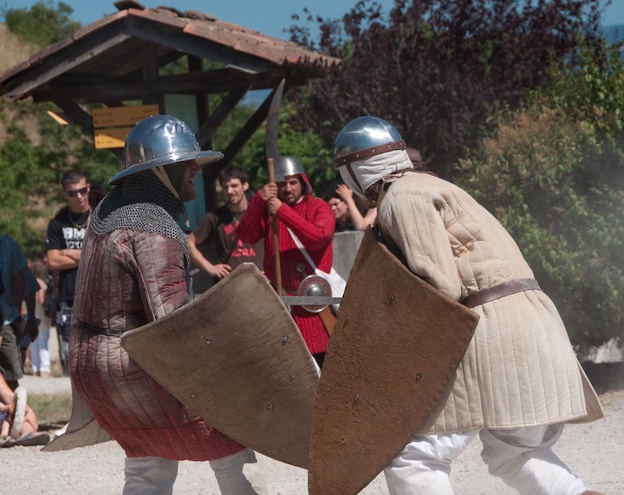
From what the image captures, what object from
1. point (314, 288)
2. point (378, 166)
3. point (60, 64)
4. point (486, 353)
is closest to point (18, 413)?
point (314, 288)

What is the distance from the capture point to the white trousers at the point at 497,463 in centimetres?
347

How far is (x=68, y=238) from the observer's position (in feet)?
23.4

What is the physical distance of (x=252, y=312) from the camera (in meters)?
3.56

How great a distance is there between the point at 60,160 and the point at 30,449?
8810mm

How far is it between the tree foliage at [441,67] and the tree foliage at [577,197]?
4.02 meters

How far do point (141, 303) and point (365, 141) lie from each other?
97 cm

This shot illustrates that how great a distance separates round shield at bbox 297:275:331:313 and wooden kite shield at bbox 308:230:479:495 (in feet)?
8.46

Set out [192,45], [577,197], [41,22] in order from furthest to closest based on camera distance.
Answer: [41,22] → [192,45] → [577,197]

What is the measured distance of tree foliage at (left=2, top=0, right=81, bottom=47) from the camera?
3161cm

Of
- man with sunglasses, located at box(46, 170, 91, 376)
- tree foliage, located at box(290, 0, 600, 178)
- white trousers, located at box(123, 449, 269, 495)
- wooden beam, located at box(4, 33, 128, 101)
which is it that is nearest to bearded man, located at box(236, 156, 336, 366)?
man with sunglasses, located at box(46, 170, 91, 376)

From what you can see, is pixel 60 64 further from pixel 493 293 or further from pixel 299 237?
pixel 493 293

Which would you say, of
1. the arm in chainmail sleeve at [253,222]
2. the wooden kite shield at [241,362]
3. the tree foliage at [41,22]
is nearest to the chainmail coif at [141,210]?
the wooden kite shield at [241,362]

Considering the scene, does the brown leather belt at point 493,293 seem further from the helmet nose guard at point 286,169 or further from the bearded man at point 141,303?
the helmet nose guard at point 286,169

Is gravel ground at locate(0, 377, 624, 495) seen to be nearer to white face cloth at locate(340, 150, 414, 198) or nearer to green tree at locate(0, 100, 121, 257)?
white face cloth at locate(340, 150, 414, 198)
